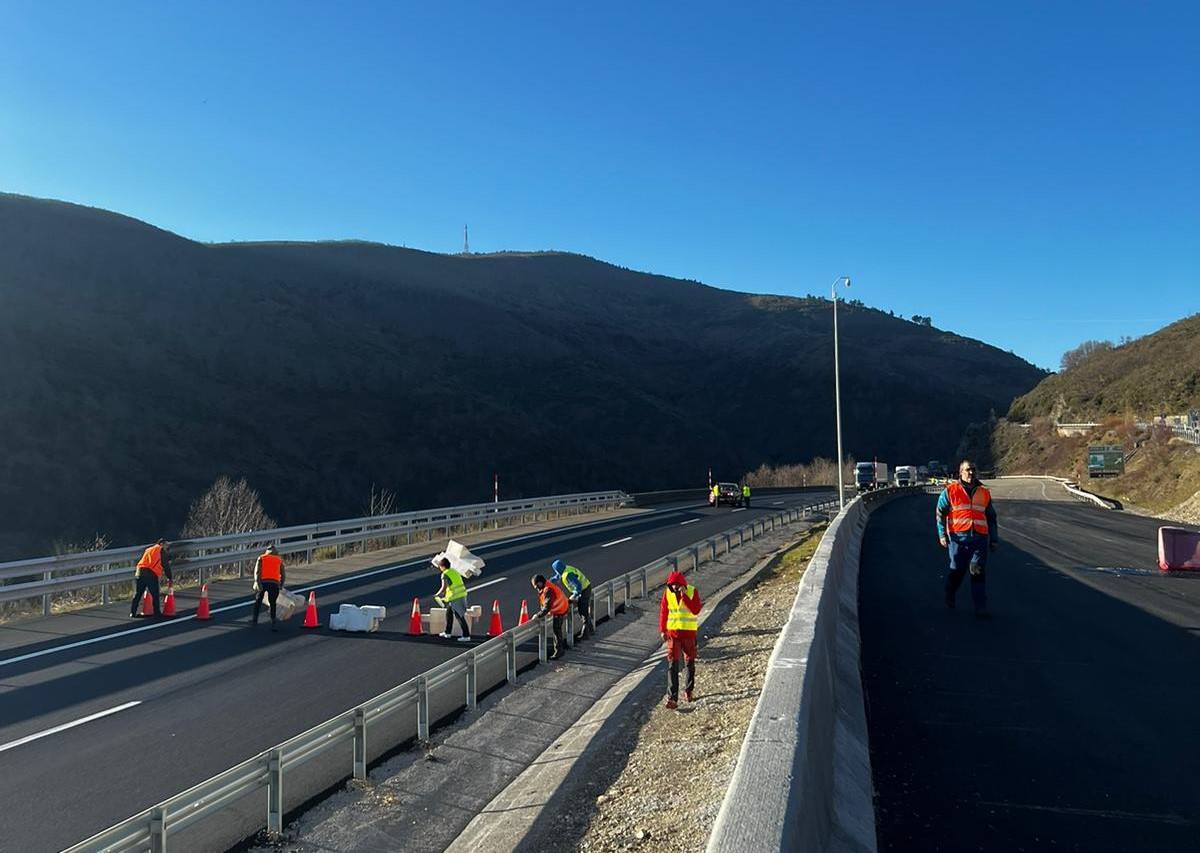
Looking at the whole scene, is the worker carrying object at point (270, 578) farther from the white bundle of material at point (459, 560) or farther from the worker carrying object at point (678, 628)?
the worker carrying object at point (678, 628)

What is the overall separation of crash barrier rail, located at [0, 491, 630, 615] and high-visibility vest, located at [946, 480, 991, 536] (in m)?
14.4

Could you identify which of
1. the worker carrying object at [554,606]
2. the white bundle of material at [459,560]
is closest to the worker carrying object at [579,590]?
the worker carrying object at [554,606]

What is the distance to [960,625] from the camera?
1016 centimetres

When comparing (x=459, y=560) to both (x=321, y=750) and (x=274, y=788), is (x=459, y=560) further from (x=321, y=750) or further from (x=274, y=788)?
(x=274, y=788)

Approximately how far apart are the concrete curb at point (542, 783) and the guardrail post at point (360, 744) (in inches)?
42.0

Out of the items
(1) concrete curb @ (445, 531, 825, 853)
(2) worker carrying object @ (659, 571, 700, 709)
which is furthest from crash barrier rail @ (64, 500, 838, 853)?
(2) worker carrying object @ (659, 571, 700, 709)

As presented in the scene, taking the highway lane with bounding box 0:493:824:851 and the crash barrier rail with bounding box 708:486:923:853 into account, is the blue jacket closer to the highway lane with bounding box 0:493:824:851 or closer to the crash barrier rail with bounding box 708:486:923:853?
the crash barrier rail with bounding box 708:486:923:853

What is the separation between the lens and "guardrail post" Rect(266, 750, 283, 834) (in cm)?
565

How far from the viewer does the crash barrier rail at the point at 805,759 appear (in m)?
3.31

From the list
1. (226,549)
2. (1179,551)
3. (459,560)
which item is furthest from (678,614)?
(226,549)

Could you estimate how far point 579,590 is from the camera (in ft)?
40.5

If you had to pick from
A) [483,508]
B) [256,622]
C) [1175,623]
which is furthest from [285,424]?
[1175,623]

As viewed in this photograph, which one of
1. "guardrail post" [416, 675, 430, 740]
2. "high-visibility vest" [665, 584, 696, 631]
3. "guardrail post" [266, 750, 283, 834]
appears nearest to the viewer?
"guardrail post" [266, 750, 283, 834]

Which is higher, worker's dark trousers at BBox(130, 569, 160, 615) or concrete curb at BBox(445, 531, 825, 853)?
worker's dark trousers at BBox(130, 569, 160, 615)
